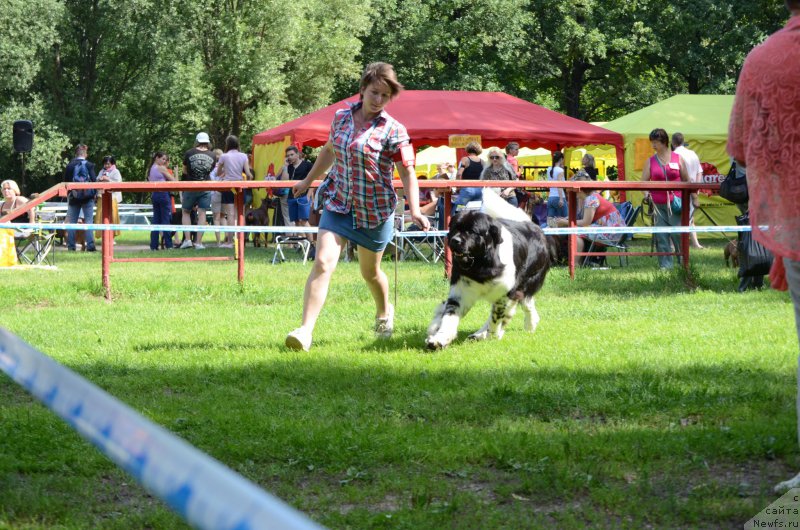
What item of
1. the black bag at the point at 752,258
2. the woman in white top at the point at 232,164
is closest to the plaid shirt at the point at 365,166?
the black bag at the point at 752,258

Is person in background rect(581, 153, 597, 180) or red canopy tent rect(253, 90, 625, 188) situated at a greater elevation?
red canopy tent rect(253, 90, 625, 188)

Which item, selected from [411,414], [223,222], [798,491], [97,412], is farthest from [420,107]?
[97,412]

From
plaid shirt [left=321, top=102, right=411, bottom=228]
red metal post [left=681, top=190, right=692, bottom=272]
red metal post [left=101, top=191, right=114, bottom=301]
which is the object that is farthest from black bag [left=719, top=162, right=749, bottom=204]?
red metal post [left=101, top=191, right=114, bottom=301]

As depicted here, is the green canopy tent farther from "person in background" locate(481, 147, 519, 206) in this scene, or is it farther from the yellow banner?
"person in background" locate(481, 147, 519, 206)

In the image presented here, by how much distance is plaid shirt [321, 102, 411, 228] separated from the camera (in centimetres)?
667

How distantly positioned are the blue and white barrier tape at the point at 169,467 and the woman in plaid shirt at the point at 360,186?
4.72 metres

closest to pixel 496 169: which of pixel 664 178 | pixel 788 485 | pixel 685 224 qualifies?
pixel 664 178

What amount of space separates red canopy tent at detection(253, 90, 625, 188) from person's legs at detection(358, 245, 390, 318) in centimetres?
1307

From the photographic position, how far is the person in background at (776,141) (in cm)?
352

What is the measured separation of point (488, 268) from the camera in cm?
701

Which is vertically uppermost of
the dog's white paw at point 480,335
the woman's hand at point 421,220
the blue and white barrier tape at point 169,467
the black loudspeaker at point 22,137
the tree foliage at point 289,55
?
the tree foliage at point 289,55

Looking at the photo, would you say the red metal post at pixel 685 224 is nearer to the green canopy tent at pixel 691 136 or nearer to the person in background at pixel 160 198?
the green canopy tent at pixel 691 136

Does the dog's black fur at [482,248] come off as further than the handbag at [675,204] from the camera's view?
No

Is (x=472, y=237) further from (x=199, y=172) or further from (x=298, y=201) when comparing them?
(x=199, y=172)
